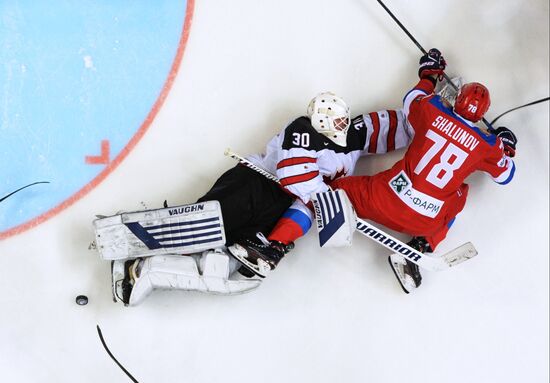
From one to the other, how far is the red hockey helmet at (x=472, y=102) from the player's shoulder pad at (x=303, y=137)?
1.75 feet

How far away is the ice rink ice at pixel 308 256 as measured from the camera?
313 centimetres

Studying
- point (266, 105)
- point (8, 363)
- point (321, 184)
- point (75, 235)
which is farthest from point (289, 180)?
point (8, 363)

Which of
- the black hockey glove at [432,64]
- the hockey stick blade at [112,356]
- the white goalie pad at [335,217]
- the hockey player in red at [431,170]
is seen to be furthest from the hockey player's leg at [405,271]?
the hockey stick blade at [112,356]

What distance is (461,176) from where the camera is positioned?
2.88 m

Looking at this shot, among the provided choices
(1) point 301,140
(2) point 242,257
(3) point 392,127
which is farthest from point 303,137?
(2) point 242,257

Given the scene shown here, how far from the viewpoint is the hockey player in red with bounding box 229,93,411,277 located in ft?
9.59

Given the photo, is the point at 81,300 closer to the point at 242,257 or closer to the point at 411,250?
the point at 242,257

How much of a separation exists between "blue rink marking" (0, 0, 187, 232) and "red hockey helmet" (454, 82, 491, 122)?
133 centimetres

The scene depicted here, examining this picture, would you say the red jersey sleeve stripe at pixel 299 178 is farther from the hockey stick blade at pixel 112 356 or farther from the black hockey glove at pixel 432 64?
the hockey stick blade at pixel 112 356

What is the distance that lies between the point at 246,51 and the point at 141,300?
1.22 metres

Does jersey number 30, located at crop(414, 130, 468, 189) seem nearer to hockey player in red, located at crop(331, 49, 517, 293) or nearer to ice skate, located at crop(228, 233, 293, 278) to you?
hockey player in red, located at crop(331, 49, 517, 293)

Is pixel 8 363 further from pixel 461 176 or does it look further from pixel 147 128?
pixel 461 176

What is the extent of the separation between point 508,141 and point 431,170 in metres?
0.40

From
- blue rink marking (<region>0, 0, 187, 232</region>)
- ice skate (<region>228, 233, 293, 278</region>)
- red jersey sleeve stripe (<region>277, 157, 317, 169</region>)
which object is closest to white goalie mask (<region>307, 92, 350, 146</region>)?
red jersey sleeve stripe (<region>277, 157, 317, 169</region>)
